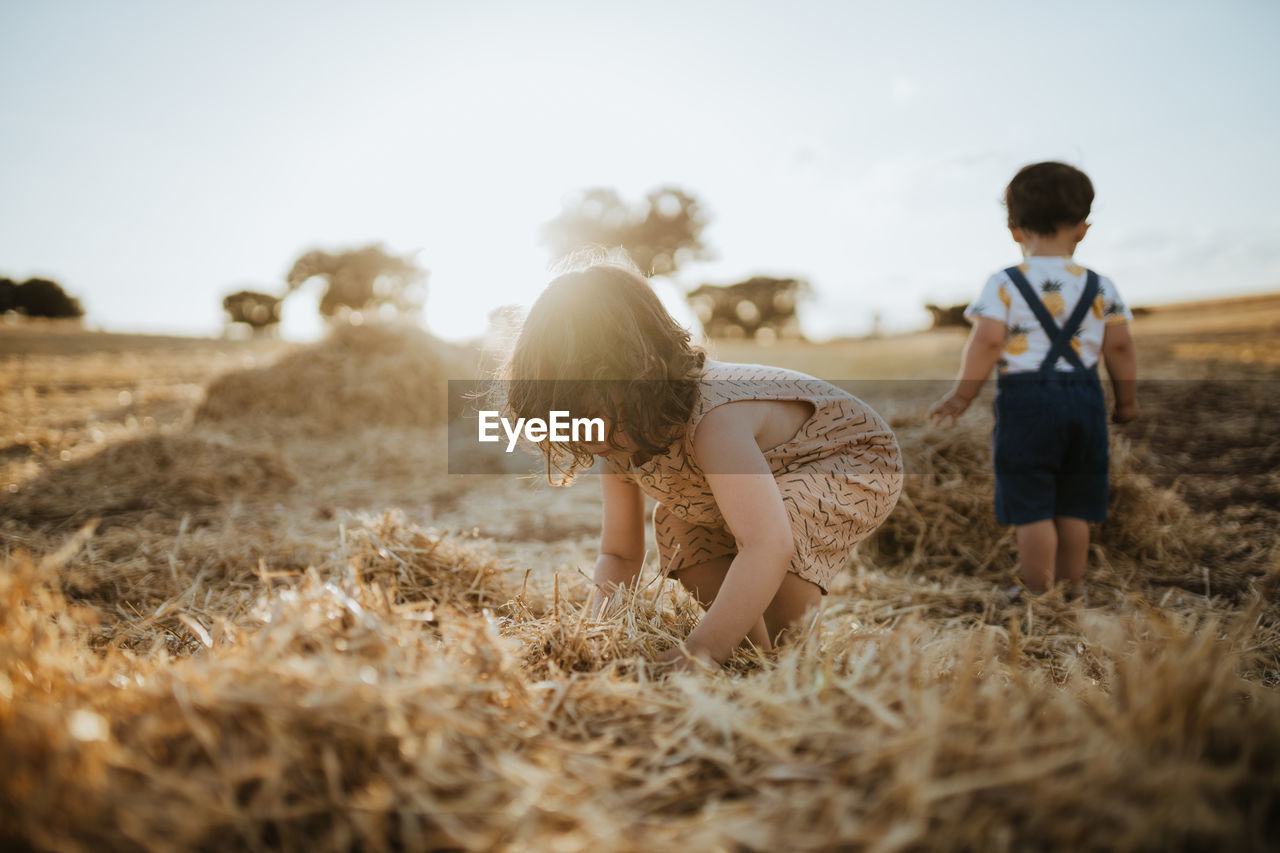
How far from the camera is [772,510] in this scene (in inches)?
68.5

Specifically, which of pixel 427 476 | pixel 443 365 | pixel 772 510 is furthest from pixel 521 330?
pixel 443 365

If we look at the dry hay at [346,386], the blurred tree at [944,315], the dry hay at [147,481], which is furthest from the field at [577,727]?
the blurred tree at [944,315]

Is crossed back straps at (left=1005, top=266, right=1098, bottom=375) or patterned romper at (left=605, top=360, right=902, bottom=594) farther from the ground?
crossed back straps at (left=1005, top=266, right=1098, bottom=375)

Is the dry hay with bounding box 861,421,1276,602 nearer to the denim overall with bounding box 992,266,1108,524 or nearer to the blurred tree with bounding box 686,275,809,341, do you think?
the denim overall with bounding box 992,266,1108,524

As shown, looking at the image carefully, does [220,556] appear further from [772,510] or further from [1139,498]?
[1139,498]

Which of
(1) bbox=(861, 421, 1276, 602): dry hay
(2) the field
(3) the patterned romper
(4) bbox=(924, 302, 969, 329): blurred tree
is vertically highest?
(4) bbox=(924, 302, 969, 329): blurred tree

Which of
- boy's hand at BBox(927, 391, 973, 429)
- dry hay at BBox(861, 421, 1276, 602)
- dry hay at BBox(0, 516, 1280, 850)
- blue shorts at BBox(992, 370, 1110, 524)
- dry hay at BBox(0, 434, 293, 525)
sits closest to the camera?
dry hay at BBox(0, 516, 1280, 850)

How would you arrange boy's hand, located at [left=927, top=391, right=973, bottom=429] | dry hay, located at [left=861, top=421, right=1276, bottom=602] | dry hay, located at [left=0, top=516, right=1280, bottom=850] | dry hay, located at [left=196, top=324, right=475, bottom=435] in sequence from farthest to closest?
dry hay, located at [left=196, top=324, right=475, bottom=435] → dry hay, located at [left=861, top=421, right=1276, bottom=602] → boy's hand, located at [left=927, top=391, right=973, bottom=429] → dry hay, located at [left=0, top=516, right=1280, bottom=850]

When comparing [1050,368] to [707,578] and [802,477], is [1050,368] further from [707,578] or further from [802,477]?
[707,578]

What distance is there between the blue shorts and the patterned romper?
2.66 ft

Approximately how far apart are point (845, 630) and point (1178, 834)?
1.35 metres

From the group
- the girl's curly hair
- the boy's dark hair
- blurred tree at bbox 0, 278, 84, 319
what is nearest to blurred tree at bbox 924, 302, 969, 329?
the boy's dark hair

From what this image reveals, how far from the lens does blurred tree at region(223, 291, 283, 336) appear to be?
44.2m

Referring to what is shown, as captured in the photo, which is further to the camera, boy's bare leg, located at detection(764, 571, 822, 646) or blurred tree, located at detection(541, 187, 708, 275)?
blurred tree, located at detection(541, 187, 708, 275)
